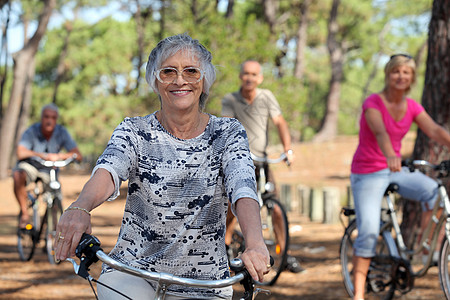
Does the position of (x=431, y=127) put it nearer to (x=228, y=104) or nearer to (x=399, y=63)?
(x=399, y=63)

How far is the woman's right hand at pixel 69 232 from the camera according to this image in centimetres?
220

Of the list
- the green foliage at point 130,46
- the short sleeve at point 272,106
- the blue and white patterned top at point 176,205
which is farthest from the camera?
the green foliage at point 130,46

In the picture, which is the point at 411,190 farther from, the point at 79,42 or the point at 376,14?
the point at 79,42

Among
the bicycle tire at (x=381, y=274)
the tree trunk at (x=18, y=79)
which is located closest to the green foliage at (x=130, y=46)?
the tree trunk at (x=18, y=79)

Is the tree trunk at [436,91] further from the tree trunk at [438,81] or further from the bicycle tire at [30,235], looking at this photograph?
the bicycle tire at [30,235]

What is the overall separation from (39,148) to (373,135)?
4.73m

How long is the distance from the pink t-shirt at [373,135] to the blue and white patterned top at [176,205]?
3068 millimetres

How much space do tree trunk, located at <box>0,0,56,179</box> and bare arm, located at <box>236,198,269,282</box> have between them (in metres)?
20.7

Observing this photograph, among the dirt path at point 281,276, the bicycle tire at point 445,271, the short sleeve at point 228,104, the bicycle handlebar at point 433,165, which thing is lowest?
the dirt path at point 281,276

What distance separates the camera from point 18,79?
24.4 meters

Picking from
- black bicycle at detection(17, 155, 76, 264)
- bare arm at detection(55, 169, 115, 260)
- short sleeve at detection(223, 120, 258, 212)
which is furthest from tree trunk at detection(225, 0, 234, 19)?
bare arm at detection(55, 169, 115, 260)

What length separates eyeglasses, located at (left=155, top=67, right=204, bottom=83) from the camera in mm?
2828

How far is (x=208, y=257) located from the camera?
107 inches

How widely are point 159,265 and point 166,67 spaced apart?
76 centimetres
